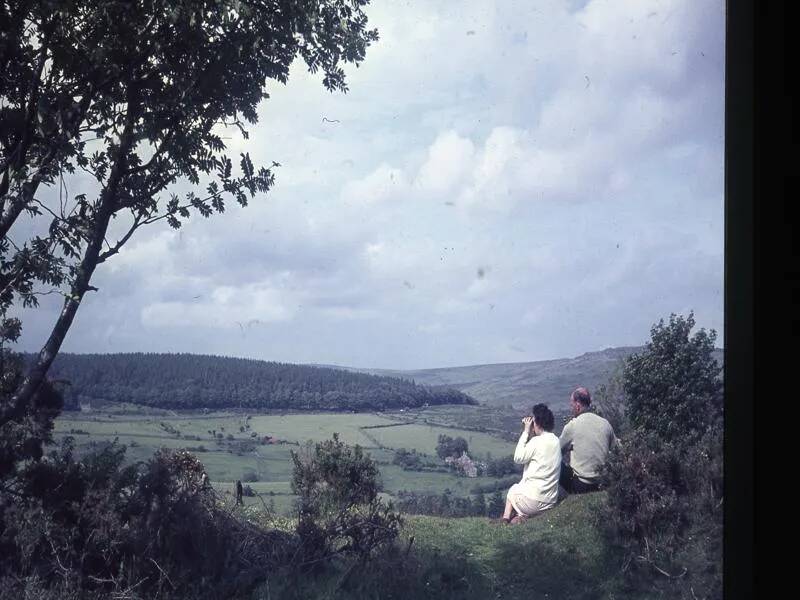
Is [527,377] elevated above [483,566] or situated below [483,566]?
above

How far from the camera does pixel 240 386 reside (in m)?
5.77

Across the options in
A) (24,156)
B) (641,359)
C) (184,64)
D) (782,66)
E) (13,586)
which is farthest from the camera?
(641,359)

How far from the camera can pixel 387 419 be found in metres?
5.62

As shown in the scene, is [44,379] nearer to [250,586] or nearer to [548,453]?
[250,586]

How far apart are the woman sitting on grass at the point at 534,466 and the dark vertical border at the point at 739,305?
90.8 inches

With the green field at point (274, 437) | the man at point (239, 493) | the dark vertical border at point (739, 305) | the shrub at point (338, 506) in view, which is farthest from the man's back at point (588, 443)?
the man at point (239, 493)

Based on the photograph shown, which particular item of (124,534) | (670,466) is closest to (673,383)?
(670,466)

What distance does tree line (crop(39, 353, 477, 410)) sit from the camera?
221 inches

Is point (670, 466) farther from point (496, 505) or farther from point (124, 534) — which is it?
point (124, 534)

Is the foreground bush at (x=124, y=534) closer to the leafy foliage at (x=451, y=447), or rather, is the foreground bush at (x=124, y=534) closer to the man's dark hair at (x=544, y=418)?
the leafy foliage at (x=451, y=447)

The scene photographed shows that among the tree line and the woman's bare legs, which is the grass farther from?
the tree line

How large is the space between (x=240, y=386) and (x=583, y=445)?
307cm

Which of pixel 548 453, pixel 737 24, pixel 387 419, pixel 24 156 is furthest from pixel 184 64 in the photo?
pixel 548 453

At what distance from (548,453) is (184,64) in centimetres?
429
